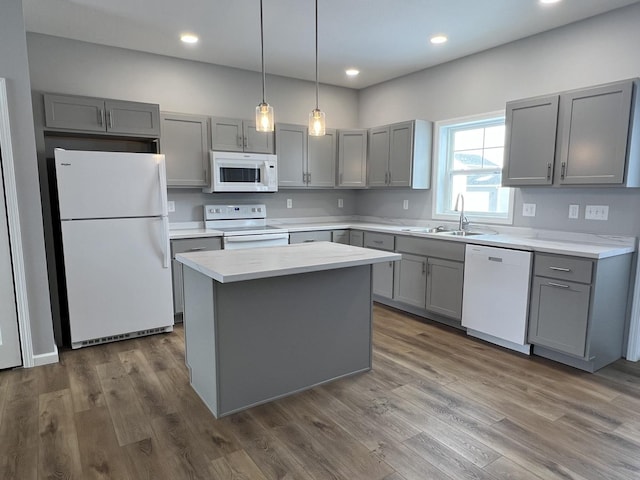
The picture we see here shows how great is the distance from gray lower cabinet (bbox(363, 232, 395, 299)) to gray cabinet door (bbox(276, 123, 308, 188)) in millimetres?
1116

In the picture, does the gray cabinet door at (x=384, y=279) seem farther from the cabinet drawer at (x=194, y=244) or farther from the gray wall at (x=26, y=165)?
the gray wall at (x=26, y=165)

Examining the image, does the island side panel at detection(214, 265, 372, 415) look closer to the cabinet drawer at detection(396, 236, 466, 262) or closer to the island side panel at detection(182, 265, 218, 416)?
the island side panel at detection(182, 265, 218, 416)

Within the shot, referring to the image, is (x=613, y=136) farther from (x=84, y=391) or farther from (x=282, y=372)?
(x=84, y=391)

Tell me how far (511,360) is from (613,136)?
1782mm

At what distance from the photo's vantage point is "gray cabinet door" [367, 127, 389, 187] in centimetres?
466

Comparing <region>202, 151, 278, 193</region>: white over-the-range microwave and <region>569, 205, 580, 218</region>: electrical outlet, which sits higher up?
<region>202, 151, 278, 193</region>: white over-the-range microwave

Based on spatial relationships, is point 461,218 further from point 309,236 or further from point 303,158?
point 303,158

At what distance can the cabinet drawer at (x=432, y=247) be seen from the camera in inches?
140

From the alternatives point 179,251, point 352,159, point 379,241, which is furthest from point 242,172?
point 379,241

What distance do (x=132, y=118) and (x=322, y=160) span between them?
2212 mm

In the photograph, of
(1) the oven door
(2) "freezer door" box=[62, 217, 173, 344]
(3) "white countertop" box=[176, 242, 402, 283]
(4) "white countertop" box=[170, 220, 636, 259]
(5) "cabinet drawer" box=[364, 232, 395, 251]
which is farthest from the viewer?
(5) "cabinet drawer" box=[364, 232, 395, 251]

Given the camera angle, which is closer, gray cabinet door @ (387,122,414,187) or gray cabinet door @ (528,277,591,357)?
gray cabinet door @ (528,277,591,357)

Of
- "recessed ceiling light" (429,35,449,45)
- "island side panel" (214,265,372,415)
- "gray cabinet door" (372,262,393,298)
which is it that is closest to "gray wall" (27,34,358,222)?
"gray cabinet door" (372,262,393,298)

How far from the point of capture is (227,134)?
4191 mm
